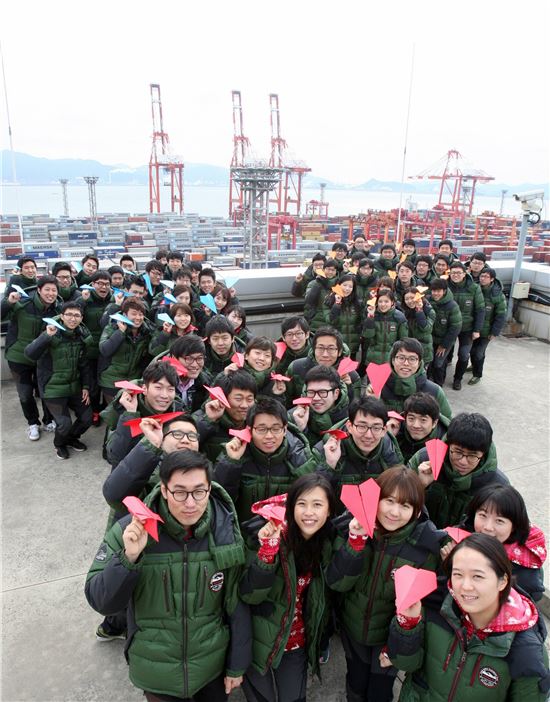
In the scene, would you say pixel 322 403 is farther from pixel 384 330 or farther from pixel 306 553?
pixel 384 330

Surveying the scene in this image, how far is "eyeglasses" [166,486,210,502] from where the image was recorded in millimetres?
1755

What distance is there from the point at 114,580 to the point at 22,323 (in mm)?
3573

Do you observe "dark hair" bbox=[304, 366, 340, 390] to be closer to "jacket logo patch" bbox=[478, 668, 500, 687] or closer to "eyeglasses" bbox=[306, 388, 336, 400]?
"eyeglasses" bbox=[306, 388, 336, 400]

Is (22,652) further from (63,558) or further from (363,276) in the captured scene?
(363,276)

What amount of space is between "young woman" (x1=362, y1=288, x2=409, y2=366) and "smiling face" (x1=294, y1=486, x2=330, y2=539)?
3.18 m

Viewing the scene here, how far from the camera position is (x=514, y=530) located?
1.89 m

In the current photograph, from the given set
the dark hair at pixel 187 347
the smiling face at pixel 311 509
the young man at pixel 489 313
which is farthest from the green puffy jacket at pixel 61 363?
the young man at pixel 489 313

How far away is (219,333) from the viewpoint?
3629 mm

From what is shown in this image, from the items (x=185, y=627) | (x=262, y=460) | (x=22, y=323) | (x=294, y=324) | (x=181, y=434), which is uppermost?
(x=294, y=324)

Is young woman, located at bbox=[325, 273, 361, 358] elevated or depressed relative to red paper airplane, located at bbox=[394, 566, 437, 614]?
elevated

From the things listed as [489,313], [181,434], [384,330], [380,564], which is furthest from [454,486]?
[489,313]

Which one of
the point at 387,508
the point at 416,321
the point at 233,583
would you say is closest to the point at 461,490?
the point at 387,508

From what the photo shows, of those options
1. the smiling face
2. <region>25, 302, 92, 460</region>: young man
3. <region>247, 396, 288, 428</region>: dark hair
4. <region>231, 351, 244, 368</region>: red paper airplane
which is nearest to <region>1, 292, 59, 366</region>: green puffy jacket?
<region>25, 302, 92, 460</region>: young man

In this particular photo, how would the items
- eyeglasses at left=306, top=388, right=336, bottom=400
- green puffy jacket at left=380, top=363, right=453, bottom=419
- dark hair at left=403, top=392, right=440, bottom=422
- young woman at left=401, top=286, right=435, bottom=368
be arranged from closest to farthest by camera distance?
dark hair at left=403, top=392, right=440, bottom=422
eyeglasses at left=306, top=388, right=336, bottom=400
green puffy jacket at left=380, top=363, right=453, bottom=419
young woman at left=401, top=286, right=435, bottom=368
